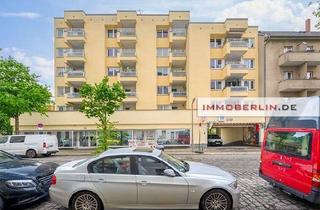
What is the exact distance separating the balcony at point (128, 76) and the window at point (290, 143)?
29.1m

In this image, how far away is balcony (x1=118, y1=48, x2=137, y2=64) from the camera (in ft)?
123

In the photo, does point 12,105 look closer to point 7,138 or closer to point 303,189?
point 7,138

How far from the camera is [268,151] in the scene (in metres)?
9.37

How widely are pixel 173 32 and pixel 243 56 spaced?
9.16m

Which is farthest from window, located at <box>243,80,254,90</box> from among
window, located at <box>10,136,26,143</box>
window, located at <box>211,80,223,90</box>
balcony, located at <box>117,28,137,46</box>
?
window, located at <box>10,136,26,143</box>

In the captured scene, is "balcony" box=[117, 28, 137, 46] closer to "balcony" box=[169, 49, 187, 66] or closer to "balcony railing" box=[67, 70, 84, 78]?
"balcony" box=[169, 49, 187, 66]

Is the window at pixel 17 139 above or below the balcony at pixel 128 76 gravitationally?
below

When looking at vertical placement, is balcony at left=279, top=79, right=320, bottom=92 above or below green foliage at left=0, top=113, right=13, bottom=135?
above

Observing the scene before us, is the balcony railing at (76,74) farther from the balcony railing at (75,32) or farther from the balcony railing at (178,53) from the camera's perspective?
the balcony railing at (178,53)

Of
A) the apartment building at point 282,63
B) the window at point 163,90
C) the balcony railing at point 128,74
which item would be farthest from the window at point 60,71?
the apartment building at point 282,63

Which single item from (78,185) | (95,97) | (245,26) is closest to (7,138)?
(95,97)

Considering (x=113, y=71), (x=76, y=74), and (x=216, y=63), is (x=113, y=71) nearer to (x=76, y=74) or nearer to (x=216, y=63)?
(x=76, y=74)

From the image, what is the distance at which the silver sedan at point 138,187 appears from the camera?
22.2ft

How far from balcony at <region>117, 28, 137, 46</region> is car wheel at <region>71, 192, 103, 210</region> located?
32.4m
